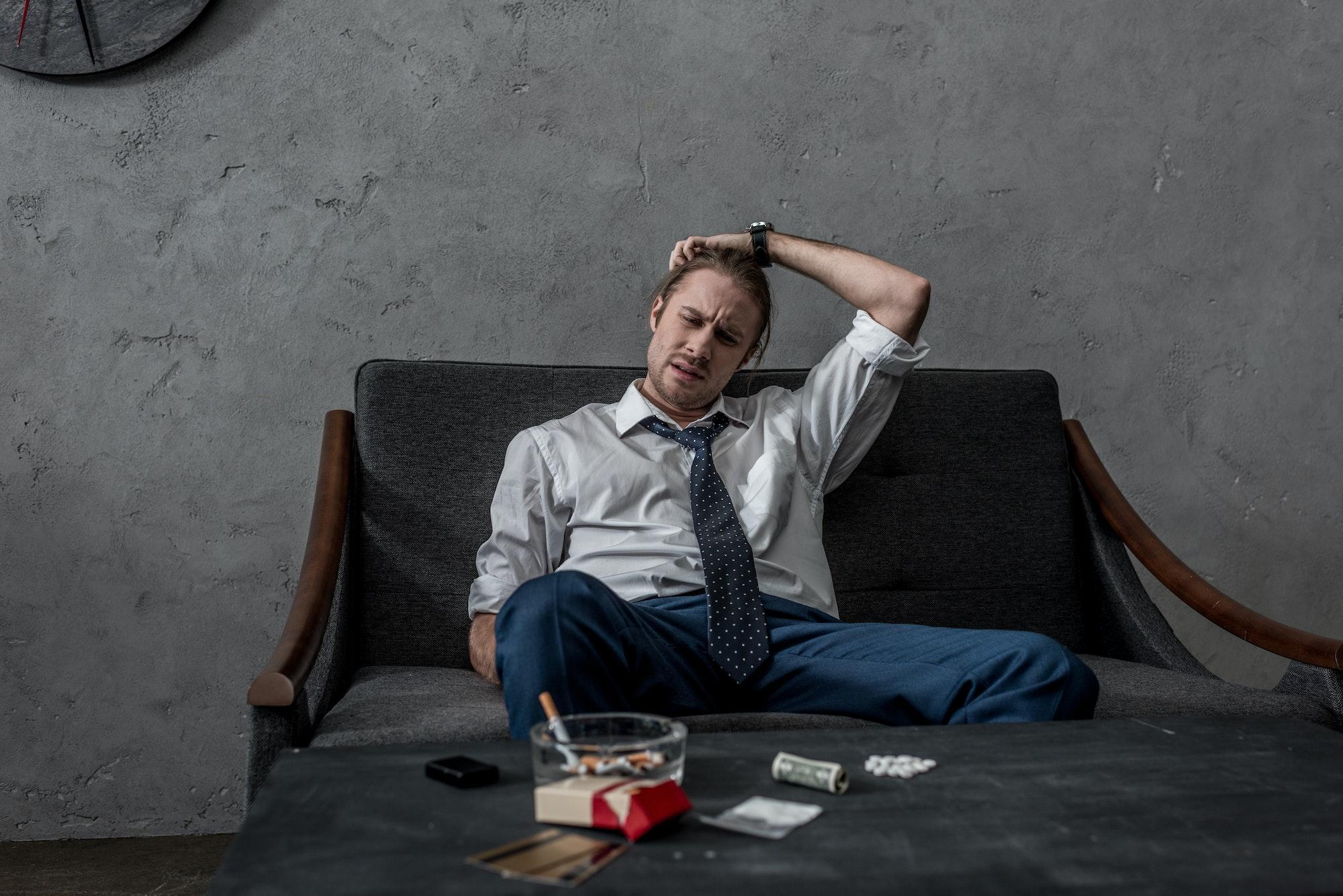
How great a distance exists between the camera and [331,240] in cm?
204

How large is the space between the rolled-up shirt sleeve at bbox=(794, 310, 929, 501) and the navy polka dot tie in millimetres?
172

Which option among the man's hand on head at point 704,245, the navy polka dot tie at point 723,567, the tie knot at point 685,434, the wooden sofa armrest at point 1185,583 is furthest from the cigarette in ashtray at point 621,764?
the man's hand on head at point 704,245

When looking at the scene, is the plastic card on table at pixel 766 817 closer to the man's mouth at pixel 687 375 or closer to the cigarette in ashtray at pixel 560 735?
the cigarette in ashtray at pixel 560 735

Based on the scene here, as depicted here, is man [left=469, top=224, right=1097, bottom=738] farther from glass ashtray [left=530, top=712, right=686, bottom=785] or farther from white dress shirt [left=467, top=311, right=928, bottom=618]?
glass ashtray [left=530, top=712, right=686, bottom=785]

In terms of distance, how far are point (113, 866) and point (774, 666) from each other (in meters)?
1.25

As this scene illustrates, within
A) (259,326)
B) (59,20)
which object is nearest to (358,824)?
(259,326)

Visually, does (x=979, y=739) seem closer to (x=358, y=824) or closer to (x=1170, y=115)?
(x=358, y=824)

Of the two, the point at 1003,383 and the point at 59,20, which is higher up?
the point at 59,20

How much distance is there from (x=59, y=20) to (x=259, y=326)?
0.63m

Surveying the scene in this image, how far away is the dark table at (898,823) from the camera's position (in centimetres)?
70

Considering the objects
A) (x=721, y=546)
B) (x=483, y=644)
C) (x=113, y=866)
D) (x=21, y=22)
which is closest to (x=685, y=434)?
(x=721, y=546)

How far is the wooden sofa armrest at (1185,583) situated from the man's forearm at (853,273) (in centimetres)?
50

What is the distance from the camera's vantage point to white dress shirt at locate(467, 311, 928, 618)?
1664mm

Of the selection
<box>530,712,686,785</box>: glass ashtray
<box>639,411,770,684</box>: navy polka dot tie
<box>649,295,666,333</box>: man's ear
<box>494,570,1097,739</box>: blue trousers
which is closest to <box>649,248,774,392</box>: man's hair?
<box>649,295,666,333</box>: man's ear
